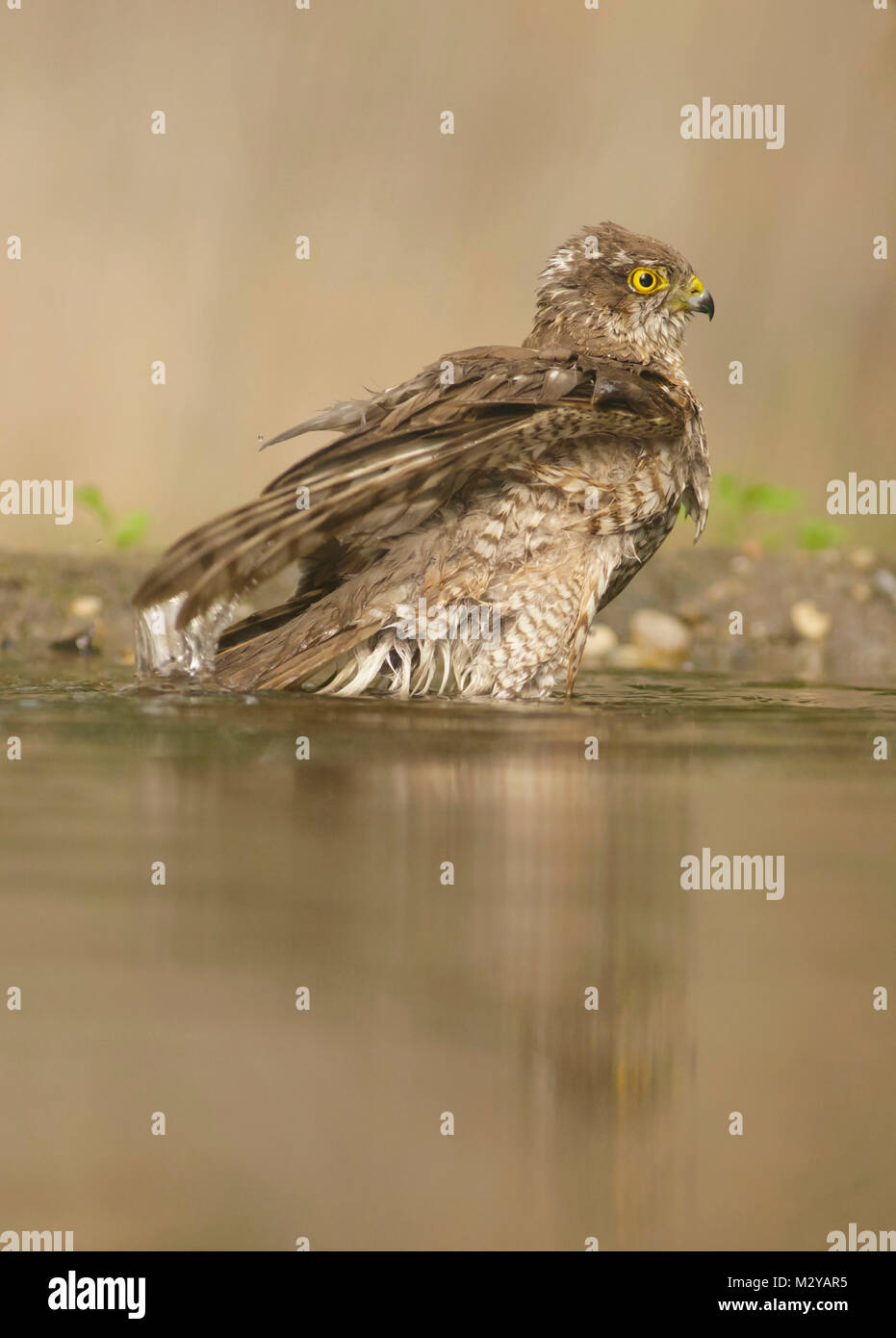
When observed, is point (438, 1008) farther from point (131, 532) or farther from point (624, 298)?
point (131, 532)

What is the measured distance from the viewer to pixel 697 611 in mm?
7078

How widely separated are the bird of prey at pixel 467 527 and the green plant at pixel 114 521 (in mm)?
3139

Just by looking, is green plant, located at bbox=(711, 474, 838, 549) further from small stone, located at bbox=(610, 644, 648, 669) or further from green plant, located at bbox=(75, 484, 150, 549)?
green plant, located at bbox=(75, 484, 150, 549)

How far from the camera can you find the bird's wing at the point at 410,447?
12.9 ft

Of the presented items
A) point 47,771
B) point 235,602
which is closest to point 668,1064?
point 47,771

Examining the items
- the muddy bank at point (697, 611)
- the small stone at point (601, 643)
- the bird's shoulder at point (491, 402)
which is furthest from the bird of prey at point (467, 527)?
the small stone at point (601, 643)

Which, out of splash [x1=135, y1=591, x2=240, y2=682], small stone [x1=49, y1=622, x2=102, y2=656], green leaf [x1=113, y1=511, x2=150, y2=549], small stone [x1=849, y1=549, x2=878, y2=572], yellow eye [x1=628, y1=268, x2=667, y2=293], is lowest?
splash [x1=135, y1=591, x2=240, y2=682]

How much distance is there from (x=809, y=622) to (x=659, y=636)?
72cm

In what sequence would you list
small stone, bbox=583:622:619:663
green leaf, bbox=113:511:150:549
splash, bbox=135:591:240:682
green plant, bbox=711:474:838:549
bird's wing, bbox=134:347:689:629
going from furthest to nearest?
green plant, bbox=711:474:838:549 → green leaf, bbox=113:511:150:549 → small stone, bbox=583:622:619:663 → splash, bbox=135:591:240:682 → bird's wing, bbox=134:347:689:629

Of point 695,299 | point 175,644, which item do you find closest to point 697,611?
point 695,299

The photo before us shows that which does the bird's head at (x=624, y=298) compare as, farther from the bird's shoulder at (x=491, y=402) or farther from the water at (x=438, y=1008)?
the water at (x=438, y=1008)

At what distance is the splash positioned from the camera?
4676mm

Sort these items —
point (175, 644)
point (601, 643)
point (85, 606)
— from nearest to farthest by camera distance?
1. point (175, 644)
2. point (85, 606)
3. point (601, 643)

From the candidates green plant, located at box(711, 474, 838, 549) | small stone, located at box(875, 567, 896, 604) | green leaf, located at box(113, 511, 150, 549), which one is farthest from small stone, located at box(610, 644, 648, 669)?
green leaf, located at box(113, 511, 150, 549)
